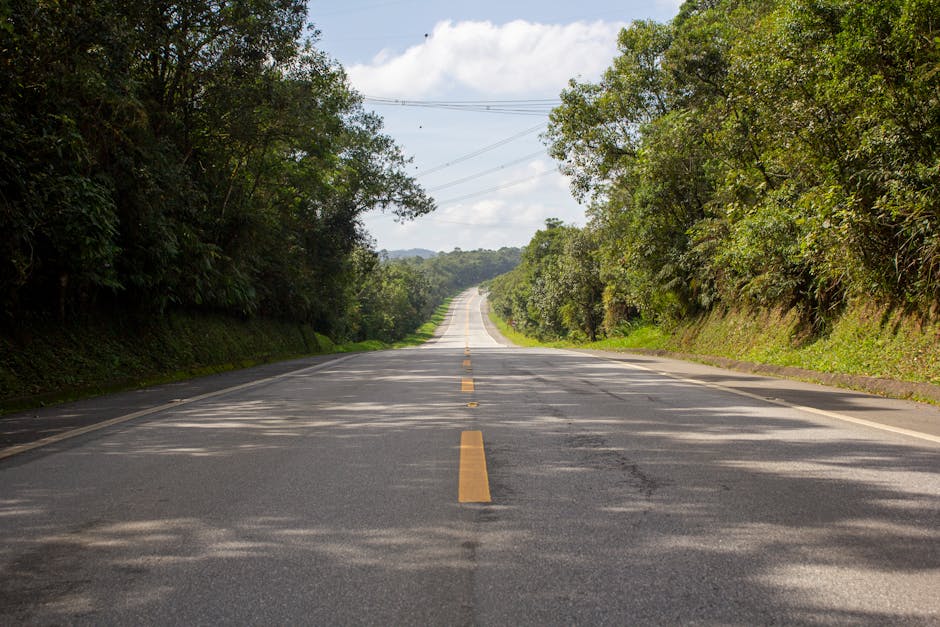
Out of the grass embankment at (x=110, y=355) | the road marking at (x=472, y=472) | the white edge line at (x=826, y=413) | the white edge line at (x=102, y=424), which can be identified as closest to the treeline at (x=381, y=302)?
the grass embankment at (x=110, y=355)

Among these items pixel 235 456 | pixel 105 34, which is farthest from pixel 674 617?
pixel 105 34

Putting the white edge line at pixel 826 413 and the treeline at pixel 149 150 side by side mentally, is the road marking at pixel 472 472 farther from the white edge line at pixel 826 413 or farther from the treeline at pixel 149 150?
the treeline at pixel 149 150

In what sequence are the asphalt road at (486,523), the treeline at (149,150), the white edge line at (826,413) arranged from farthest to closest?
the treeline at (149,150) < the white edge line at (826,413) < the asphalt road at (486,523)

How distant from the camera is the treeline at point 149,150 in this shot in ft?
31.4

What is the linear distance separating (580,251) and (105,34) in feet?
134

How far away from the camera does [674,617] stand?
2.45 meters

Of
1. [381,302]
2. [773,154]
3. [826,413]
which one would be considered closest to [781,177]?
[773,154]

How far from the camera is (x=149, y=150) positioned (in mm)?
13328

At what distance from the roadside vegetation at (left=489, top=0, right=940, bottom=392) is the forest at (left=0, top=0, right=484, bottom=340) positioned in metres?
10.4

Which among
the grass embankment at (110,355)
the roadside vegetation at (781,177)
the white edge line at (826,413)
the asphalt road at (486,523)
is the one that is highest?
the roadside vegetation at (781,177)

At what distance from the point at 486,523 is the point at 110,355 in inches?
439

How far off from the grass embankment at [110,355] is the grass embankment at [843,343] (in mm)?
12047

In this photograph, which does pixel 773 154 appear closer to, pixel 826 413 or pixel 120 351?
pixel 826 413

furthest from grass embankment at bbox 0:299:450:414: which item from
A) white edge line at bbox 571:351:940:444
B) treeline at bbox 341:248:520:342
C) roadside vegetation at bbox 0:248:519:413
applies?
treeline at bbox 341:248:520:342
